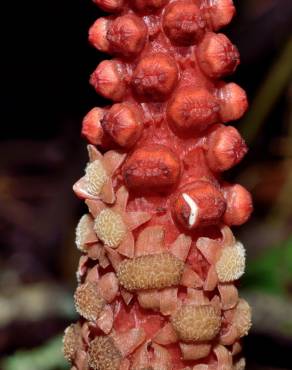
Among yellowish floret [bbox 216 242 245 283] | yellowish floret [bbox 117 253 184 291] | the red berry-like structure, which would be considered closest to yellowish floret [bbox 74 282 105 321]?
the red berry-like structure

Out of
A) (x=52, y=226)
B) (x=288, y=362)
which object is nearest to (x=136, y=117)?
(x=288, y=362)

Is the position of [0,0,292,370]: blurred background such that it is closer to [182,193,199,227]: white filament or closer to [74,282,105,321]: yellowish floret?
[74,282,105,321]: yellowish floret

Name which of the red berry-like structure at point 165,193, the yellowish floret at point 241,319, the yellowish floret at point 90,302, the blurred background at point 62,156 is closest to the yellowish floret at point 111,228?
the red berry-like structure at point 165,193

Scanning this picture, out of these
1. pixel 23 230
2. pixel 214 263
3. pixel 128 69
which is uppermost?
pixel 128 69

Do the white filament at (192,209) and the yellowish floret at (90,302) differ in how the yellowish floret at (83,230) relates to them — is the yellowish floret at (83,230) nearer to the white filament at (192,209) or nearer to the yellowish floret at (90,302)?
the yellowish floret at (90,302)

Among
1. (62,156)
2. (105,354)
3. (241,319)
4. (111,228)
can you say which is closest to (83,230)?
(111,228)

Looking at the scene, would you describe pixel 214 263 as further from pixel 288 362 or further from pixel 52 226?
pixel 52 226

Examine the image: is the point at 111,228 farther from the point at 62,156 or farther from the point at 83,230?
the point at 62,156
